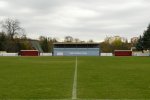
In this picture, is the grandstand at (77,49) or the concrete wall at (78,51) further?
the concrete wall at (78,51)

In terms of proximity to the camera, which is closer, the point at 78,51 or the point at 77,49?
the point at 78,51

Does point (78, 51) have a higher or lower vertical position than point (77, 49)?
lower

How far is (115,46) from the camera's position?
17638 cm

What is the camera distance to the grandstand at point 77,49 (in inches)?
5153

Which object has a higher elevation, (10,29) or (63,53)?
(10,29)

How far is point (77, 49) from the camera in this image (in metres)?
132

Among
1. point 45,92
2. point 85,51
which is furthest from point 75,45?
point 45,92

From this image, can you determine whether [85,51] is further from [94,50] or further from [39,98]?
[39,98]

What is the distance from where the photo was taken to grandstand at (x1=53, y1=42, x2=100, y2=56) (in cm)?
13088

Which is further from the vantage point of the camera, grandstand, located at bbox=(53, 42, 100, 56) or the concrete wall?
the concrete wall

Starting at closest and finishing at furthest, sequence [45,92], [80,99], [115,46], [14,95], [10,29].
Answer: [80,99]
[14,95]
[45,92]
[10,29]
[115,46]

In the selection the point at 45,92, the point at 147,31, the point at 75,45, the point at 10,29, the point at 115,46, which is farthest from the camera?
the point at 115,46

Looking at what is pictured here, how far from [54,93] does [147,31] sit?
10363 centimetres

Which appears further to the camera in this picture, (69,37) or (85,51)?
(69,37)
